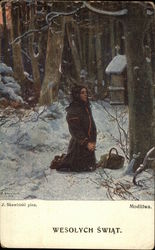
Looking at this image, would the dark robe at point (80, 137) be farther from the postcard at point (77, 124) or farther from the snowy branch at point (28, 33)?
the snowy branch at point (28, 33)

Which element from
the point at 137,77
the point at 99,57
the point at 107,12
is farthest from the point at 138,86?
the point at 107,12

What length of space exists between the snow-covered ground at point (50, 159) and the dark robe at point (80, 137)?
2 cm

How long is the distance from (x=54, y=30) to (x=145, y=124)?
442 mm

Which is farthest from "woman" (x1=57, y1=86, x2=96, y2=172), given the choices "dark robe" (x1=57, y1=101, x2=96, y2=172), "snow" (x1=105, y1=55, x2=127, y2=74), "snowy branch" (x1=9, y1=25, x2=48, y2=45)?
"snowy branch" (x1=9, y1=25, x2=48, y2=45)

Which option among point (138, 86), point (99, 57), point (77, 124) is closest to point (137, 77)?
point (138, 86)

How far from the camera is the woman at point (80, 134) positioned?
138cm

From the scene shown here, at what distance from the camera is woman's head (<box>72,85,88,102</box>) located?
4.52ft

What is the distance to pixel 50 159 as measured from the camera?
1.39m

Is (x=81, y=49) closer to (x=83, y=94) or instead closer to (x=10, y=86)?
(x=83, y=94)

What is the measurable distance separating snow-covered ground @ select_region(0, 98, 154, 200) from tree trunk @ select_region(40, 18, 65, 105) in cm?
5

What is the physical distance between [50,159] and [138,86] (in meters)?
0.38

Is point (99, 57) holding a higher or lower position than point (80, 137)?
higher

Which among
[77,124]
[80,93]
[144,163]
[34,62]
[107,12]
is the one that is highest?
[107,12]

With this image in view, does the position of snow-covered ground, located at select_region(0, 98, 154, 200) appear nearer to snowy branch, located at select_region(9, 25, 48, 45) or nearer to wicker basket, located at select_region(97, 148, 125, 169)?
wicker basket, located at select_region(97, 148, 125, 169)
